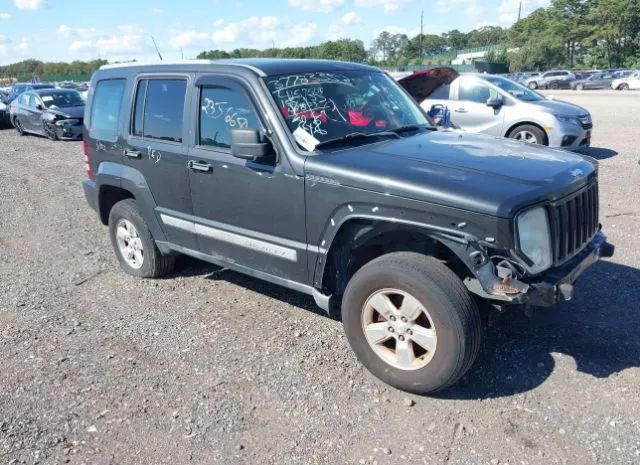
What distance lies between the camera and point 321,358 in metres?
3.96

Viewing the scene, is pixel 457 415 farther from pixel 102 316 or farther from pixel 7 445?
pixel 102 316

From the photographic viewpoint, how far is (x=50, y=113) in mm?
17375

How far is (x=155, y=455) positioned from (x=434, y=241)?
2023 mm

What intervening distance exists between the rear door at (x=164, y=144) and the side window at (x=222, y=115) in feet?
0.62

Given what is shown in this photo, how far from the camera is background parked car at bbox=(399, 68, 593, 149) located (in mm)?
→ 10289

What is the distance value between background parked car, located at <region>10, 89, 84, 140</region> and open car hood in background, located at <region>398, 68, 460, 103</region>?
1382 cm

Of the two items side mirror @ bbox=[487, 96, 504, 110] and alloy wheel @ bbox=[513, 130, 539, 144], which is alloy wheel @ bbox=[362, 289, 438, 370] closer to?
alloy wheel @ bbox=[513, 130, 539, 144]

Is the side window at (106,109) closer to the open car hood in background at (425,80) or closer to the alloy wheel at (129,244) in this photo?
the alloy wheel at (129,244)

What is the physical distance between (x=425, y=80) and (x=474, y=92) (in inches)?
194

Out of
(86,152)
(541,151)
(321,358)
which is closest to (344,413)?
(321,358)

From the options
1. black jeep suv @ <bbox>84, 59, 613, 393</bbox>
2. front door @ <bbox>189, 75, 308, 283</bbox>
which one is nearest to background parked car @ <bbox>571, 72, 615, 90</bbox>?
black jeep suv @ <bbox>84, 59, 613, 393</bbox>

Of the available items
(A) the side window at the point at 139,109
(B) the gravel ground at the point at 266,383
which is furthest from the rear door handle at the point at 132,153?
(B) the gravel ground at the point at 266,383

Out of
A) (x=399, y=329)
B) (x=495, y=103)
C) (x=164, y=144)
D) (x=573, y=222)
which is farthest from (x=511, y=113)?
(x=399, y=329)

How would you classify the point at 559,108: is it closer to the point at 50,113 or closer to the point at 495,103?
the point at 495,103
